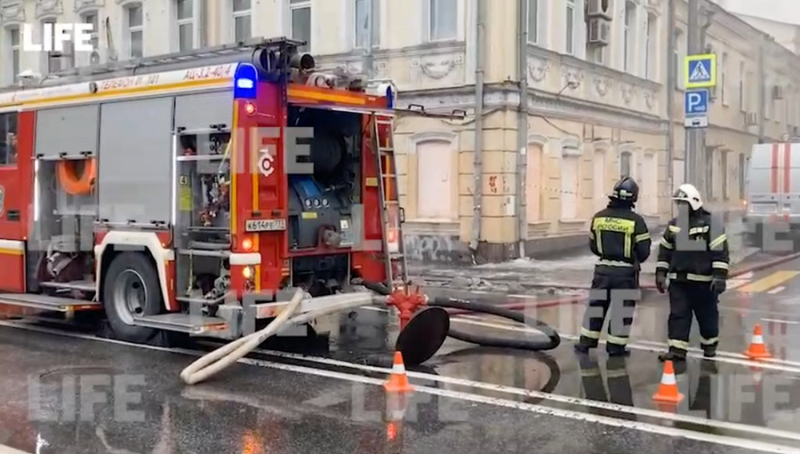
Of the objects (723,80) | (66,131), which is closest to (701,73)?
(66,131)

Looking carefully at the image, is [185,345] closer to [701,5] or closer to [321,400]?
[321,400]

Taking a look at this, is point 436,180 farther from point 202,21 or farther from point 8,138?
point 8,138

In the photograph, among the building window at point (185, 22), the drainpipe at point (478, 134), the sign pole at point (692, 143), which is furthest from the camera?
the building window at point (185, 22)

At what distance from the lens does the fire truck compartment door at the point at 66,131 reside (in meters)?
9.48

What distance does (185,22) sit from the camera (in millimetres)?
22969

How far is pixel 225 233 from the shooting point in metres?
8.42

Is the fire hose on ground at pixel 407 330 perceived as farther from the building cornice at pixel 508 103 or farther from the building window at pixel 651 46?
the building window at pixel 651 46

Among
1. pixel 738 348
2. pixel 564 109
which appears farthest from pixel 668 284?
pixel 564 109

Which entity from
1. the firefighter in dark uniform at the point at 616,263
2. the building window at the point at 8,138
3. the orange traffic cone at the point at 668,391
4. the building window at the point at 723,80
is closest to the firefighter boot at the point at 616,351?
the firefighter in dark uniform at the point at 616,263

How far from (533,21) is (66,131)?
37.6 feet

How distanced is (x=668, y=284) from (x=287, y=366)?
368cm

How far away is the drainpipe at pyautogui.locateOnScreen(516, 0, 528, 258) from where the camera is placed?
17594mm

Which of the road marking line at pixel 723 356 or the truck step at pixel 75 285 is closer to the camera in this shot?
the road marking line at pixel 723 356

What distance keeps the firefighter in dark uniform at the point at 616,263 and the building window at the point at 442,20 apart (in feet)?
33.0
